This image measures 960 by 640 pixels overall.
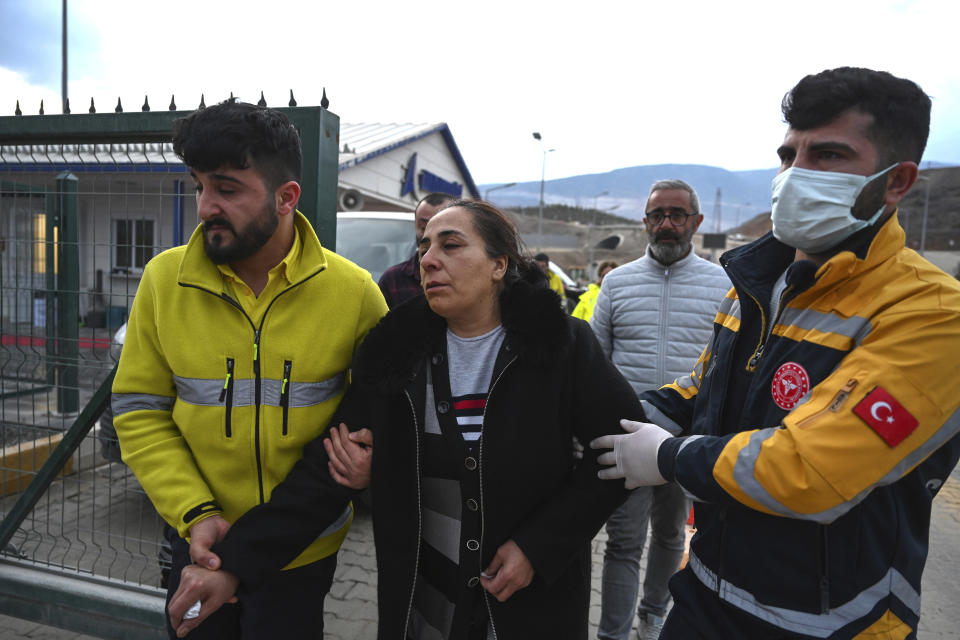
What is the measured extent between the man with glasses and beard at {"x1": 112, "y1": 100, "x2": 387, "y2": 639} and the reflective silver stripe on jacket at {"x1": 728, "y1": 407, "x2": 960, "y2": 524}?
1.23 m

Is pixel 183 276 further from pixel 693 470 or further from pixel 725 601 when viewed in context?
pixel 725 601

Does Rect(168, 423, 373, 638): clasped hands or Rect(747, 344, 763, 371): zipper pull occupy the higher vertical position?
Rect(747, 344, 763, 371): zipper pull

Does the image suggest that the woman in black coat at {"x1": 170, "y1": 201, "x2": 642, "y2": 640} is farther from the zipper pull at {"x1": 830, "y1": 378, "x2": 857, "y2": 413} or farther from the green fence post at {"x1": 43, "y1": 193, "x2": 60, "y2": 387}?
the green fence post at {"x1": 43, "y1": 193, "x2": 60, "y2": 387}

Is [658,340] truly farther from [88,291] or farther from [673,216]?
[88,291]

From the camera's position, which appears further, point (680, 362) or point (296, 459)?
point (680, 362)

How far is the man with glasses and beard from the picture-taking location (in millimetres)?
1815

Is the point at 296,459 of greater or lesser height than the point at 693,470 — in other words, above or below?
below

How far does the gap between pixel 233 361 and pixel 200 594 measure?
652 mm

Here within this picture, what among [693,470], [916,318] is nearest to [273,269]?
[693,470]

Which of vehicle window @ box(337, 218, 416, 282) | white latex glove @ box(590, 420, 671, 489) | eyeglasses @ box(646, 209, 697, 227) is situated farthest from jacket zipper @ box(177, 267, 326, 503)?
vehicle window @ box(337, 218, 416, 282)

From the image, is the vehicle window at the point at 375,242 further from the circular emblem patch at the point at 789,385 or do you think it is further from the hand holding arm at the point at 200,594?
the circular emblem patch at the point at 789,385

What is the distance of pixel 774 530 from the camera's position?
4.75ft

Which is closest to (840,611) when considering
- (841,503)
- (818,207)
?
(841,503)

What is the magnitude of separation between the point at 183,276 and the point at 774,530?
68.4 inches
